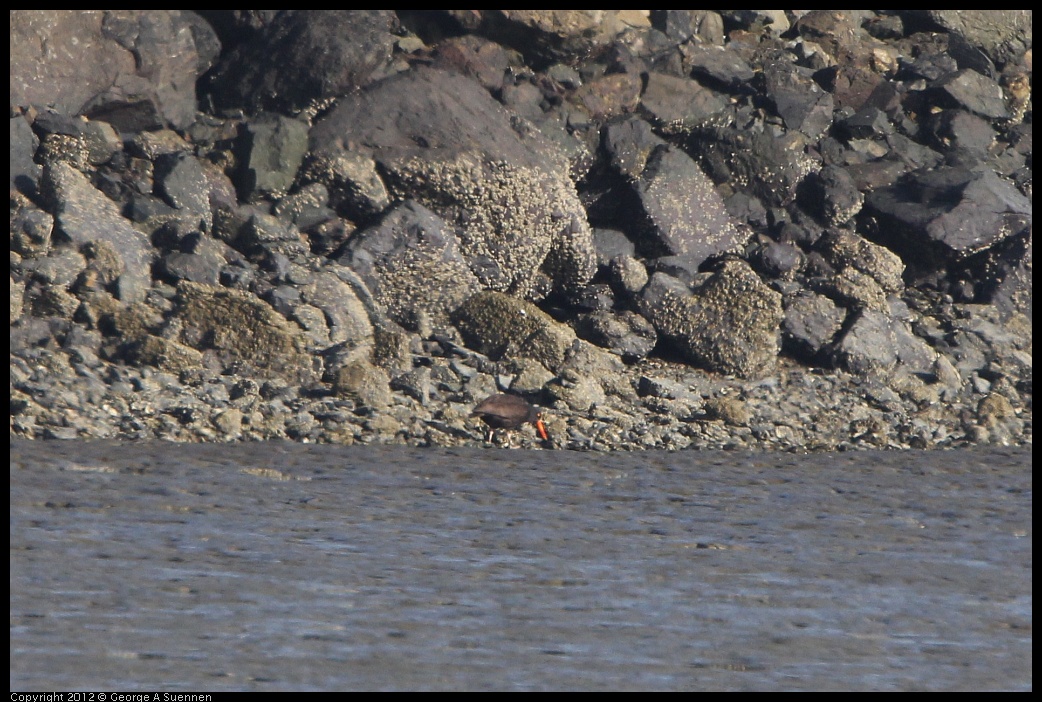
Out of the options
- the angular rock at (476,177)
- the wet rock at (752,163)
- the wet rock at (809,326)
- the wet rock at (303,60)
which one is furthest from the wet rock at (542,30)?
the wet rock at (809,326)

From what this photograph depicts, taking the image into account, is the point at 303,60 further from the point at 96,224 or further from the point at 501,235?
the point at 96,224

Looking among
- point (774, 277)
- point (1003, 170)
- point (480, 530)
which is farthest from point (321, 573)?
point (1003, 170)

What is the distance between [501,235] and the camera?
23.2 m

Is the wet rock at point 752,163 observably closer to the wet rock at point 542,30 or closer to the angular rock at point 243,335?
the wet rock at point 542,30

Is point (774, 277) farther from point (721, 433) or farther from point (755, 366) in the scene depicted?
point (721, 433)

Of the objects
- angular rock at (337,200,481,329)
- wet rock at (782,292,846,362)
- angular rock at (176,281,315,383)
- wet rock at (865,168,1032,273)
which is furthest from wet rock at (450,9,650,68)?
angular rock at (176,281,315,383)

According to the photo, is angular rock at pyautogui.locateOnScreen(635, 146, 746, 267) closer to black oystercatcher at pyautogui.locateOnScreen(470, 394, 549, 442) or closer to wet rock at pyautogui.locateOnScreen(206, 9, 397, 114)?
wet rock at pyautogui.locateOnScreen(206, 9, 397, 114)

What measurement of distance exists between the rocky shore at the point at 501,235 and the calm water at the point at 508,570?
5.89 ft

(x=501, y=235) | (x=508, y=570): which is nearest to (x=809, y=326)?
(x=501, y=235)

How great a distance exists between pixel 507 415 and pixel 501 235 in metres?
5.06

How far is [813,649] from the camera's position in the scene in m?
10.4

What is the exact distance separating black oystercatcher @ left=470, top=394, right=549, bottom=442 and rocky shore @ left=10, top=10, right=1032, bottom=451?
12.7 inches

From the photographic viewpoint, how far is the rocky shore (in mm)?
19672
